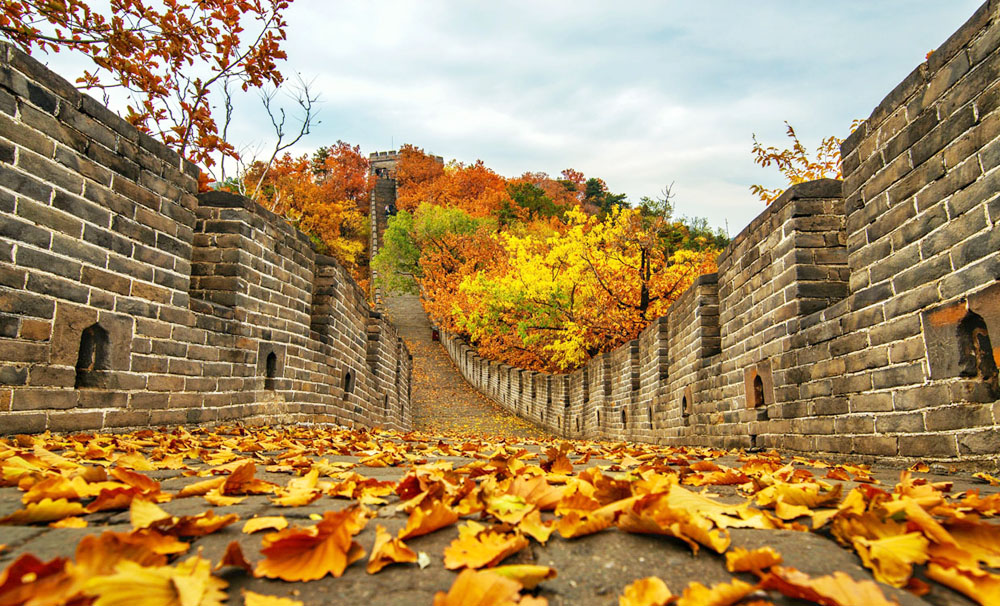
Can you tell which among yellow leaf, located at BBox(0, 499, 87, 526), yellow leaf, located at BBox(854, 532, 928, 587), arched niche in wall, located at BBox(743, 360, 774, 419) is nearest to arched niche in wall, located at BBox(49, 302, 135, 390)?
yellow leaf, located at BBox(0, 499, 87, 526)

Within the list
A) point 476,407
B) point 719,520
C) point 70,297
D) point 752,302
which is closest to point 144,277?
point 70,297

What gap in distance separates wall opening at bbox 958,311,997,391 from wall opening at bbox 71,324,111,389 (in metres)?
5.59

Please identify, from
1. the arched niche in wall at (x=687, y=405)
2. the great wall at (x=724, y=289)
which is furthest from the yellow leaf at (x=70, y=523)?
the arched niche in wall at (x=687, y=405)

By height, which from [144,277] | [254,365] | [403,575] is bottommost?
[403,575]

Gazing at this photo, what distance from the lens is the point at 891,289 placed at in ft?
12.3

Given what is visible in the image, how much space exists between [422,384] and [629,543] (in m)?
23.3

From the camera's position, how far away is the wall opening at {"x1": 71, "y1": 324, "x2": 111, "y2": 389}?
4.22 meters

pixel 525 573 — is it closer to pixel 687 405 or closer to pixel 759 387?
pixel 759 387

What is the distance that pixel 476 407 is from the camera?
2062 centimetres

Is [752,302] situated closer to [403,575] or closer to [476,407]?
[403,575]

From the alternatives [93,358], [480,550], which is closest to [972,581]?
[480,550]

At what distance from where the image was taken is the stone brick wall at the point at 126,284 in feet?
12.1

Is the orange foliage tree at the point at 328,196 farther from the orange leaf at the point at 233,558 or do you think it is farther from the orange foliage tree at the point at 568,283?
the orange leaf at the point at 233,558

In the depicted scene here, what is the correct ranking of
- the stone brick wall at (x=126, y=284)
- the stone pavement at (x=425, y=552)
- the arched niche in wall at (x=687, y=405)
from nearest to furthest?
the stone pavement at (x=425, y=552) < the stone brick wall at (x=126, y=284) < the arched niche in wall at (x=687, y=405)
